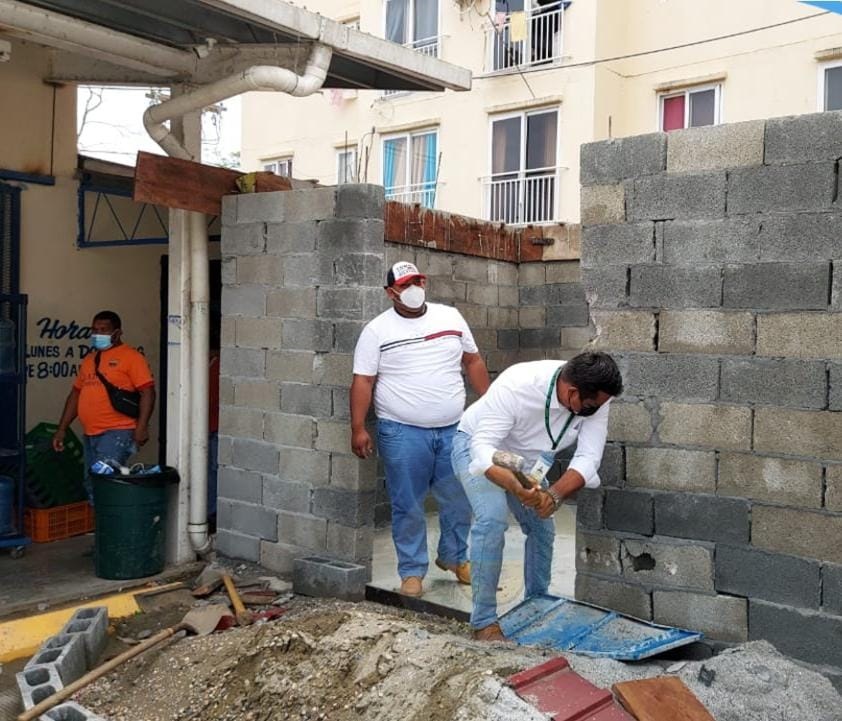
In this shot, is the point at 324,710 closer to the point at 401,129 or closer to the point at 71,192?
the point at 71,192

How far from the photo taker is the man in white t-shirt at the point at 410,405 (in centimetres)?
546

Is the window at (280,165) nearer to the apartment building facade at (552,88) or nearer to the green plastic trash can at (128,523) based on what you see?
the apartment building facade at (552,88)

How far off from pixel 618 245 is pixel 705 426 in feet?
3.37

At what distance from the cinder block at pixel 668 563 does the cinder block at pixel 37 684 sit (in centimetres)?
288

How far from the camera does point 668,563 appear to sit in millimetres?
4570

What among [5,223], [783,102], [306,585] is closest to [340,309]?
[306,585]

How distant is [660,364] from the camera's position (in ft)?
15.0

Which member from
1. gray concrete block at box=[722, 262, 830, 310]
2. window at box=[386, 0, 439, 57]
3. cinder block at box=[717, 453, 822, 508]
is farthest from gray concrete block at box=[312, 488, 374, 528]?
window at box=[386, 0, 439, 57]

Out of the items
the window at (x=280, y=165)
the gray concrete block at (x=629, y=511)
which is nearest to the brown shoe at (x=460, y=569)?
the gray concrete block at (x=629, y=511)

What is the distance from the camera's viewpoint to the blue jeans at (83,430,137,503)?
22.1ft

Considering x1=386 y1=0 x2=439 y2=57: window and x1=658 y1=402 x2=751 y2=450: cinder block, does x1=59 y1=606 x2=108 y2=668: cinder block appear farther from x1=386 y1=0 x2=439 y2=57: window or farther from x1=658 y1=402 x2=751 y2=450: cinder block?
x1=386 y1=0 x2=439 y2=57: window

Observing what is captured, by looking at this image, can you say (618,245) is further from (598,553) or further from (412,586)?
(412,586)

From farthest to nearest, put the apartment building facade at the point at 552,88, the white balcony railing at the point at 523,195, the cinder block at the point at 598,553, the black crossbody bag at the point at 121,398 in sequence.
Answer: the white balcony railing at the point at 523,195
the apartment building facade at the point at 552,88
the black crossbody bag at the point at 121,398
the cinder block at the point at 598,553

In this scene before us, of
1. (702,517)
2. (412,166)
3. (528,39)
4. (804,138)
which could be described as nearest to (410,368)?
(702,517)
